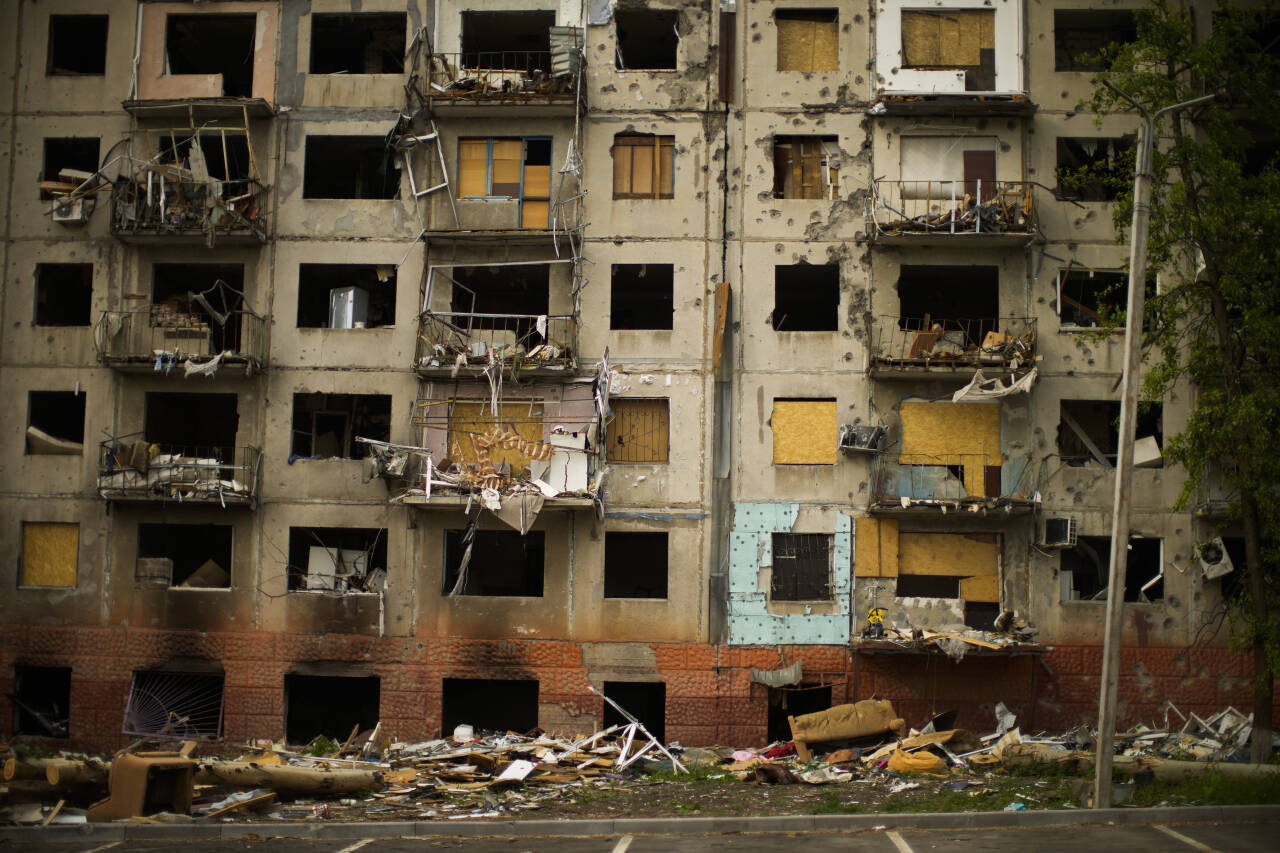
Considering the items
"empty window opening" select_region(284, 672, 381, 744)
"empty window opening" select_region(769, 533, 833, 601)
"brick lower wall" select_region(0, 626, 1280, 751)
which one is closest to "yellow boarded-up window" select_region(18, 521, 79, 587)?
"brick lower wall" select_region(0, 626, 1280, 751)

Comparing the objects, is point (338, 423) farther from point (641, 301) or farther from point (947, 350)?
point (947, 350)

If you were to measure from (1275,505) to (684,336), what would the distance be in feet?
37.3

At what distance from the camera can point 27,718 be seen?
934 inches

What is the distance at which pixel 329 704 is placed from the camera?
25.0 metres

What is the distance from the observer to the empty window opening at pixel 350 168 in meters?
24.6

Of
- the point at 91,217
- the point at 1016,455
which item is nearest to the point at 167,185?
the point at 91,217

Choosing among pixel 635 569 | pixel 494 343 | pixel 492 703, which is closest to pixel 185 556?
pixel 492 703

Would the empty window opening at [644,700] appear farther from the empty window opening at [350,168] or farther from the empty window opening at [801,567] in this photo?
the empty window opening at [350,168]

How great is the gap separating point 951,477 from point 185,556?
1732cm

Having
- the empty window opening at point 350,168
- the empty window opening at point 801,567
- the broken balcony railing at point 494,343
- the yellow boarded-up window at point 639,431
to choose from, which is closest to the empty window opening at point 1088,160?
the empty window opening at point 801,567

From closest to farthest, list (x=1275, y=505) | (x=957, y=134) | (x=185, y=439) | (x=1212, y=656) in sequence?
(x=1275, y=505) < (x=1212, y=656) < (x=957, y=134) < (x=185, y=439)

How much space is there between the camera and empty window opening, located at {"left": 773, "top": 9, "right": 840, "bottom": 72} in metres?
24.0

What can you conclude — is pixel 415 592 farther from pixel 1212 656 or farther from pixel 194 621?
pixel 1212 656

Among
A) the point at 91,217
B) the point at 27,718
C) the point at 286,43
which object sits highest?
the point at 286,43
